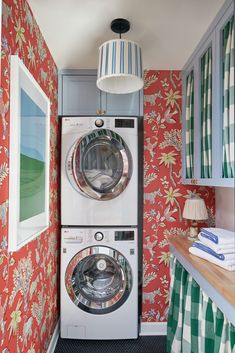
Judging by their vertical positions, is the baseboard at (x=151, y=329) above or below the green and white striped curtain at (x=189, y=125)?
below

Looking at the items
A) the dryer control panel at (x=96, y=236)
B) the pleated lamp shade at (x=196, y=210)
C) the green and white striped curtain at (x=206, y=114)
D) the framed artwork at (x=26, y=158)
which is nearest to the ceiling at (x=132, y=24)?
the green and white striped curtain at (x=206, y=114)

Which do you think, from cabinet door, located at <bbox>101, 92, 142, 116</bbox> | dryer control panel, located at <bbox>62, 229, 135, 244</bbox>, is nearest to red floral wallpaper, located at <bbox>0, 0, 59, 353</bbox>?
dryer control panel, located at <bbox>62, 229, 135, 244</bbox>

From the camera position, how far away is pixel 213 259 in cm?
160

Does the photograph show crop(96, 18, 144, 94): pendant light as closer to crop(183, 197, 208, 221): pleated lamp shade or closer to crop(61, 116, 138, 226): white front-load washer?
crop(61, 116, 138, 226): white front-load washer

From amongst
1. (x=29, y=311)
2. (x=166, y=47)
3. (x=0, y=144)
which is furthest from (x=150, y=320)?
(x=166, y=47)

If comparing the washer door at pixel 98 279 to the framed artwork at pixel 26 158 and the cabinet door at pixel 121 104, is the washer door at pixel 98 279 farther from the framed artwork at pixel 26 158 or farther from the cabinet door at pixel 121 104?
the cabinet door at pixel 121 104

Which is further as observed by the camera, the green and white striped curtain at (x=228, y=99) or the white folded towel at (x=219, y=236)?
the white folded towel at (x=219, y=236)

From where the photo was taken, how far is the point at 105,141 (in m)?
2.31

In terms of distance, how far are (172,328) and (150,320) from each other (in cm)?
56

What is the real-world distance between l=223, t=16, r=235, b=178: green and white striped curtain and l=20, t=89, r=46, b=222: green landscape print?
1079 millimetres

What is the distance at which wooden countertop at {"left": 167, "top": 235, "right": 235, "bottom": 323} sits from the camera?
1188 millimetres

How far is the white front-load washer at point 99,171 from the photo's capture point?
7.52ft

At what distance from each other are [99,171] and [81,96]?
0.76m

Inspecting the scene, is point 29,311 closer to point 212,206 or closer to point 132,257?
point 132,257
